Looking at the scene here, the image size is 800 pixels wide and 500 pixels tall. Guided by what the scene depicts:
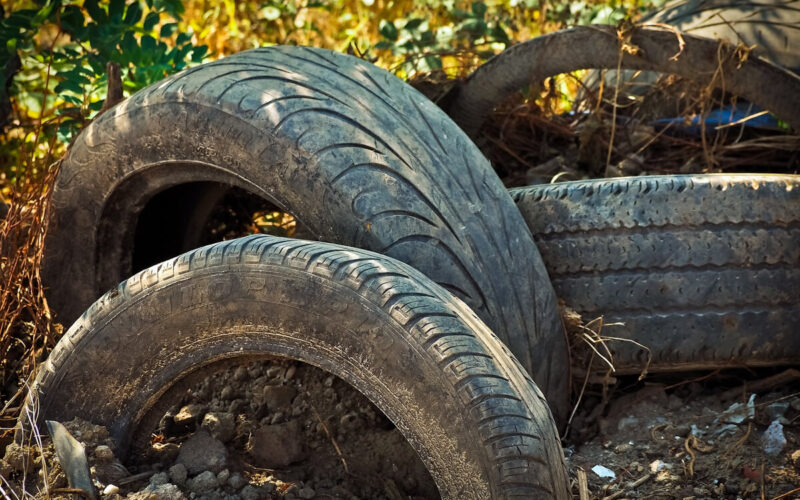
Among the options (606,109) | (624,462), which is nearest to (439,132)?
(624,462)

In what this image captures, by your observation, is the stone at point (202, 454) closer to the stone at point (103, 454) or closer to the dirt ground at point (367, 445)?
the dirt ground at point (367, 445)

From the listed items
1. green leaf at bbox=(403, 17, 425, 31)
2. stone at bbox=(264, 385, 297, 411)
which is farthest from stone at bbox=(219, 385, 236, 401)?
green leaf at bbox=(403, 17, 425, 31)

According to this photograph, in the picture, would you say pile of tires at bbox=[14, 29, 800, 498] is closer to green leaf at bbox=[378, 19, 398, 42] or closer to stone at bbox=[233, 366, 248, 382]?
stone at bbox=[233, 366, 248, 382]

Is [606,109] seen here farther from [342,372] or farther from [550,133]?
[342,372]

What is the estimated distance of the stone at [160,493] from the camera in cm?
165

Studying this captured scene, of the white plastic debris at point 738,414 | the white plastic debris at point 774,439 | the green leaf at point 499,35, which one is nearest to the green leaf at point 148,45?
the green leaf at point 499,35

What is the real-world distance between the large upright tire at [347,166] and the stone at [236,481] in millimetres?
609

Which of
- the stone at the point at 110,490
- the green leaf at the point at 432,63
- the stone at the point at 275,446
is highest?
the green leaf at the point at 432,63

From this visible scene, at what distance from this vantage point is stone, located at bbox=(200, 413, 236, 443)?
197cm

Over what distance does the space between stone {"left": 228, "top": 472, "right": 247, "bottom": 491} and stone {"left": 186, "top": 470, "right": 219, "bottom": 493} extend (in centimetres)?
3

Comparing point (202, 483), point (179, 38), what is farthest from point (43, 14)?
point (202, 483)

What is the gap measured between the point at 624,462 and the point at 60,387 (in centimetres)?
138

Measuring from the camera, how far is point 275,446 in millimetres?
1946

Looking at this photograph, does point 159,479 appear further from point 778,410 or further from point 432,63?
point 432,63
